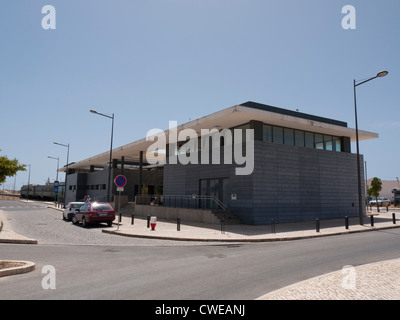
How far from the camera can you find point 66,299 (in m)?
5.44

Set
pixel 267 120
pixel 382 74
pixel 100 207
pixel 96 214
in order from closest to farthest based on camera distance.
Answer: pixel 382 74
pixel 96 214
pixel 100 207
pixel 267 120

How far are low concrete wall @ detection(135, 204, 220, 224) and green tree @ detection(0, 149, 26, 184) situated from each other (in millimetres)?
11233

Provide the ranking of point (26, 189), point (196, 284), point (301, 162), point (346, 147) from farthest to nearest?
point (26, 189) → point (346, 147) → point (301, 162) → point (196, 284)

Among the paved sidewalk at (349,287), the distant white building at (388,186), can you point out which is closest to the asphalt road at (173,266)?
the paved sidewalk at (349,287)

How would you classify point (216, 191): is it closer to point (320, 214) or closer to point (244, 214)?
point (244, 214)

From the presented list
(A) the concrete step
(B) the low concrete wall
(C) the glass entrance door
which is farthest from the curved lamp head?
(B) the low concrete wall

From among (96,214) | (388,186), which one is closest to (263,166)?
(96,214)

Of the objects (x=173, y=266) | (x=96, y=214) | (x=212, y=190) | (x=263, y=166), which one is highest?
(x=263, y=166)

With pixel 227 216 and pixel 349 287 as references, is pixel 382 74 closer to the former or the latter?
pixel 227 216

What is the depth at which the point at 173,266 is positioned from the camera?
27.2ft

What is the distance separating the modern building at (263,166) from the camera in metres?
19.9

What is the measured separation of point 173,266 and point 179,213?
15.7 m
